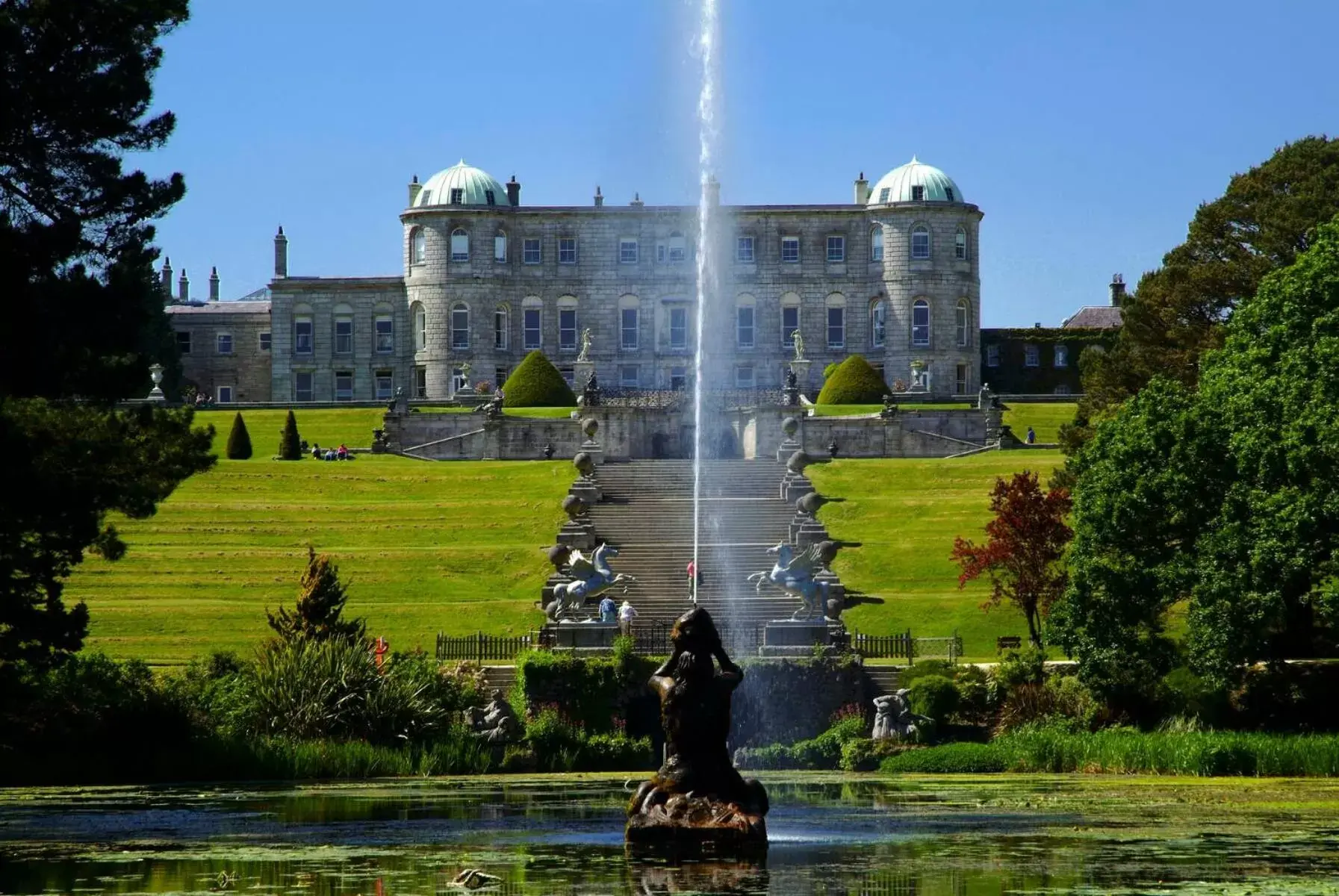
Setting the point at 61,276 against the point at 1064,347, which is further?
the point at 1064,347

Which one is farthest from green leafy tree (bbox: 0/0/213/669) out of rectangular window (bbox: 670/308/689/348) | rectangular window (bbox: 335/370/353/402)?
rectangular window (bbox: 335/370/353/402)

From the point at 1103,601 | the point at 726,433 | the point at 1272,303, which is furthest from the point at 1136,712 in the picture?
the point at 726,433

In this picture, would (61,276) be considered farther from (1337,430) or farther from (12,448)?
(1337,430)

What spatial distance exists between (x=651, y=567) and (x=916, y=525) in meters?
8.71

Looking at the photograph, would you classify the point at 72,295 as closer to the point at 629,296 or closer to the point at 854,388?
the point at 854,388

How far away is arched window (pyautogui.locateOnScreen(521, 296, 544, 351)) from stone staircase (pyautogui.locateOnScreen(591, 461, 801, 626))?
36.7 m

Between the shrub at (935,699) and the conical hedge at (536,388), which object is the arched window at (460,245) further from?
the shrub at (935,699)

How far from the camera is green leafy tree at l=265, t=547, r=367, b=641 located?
128ft

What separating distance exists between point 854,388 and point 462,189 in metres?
26.3

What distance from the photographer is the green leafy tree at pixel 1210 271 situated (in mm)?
55125

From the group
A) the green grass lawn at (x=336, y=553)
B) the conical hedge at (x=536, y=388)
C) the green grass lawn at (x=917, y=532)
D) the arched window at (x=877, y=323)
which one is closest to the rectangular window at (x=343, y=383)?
the conical hedge at (x=536, y=388)

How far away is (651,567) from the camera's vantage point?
52344 mm

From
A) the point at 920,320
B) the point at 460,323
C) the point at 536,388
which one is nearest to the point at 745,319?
the point at 920,320

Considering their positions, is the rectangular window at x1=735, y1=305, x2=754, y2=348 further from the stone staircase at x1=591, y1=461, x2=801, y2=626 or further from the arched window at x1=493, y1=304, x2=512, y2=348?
the stone staircase at x1=591, y1=461, x2=801, y2=626
